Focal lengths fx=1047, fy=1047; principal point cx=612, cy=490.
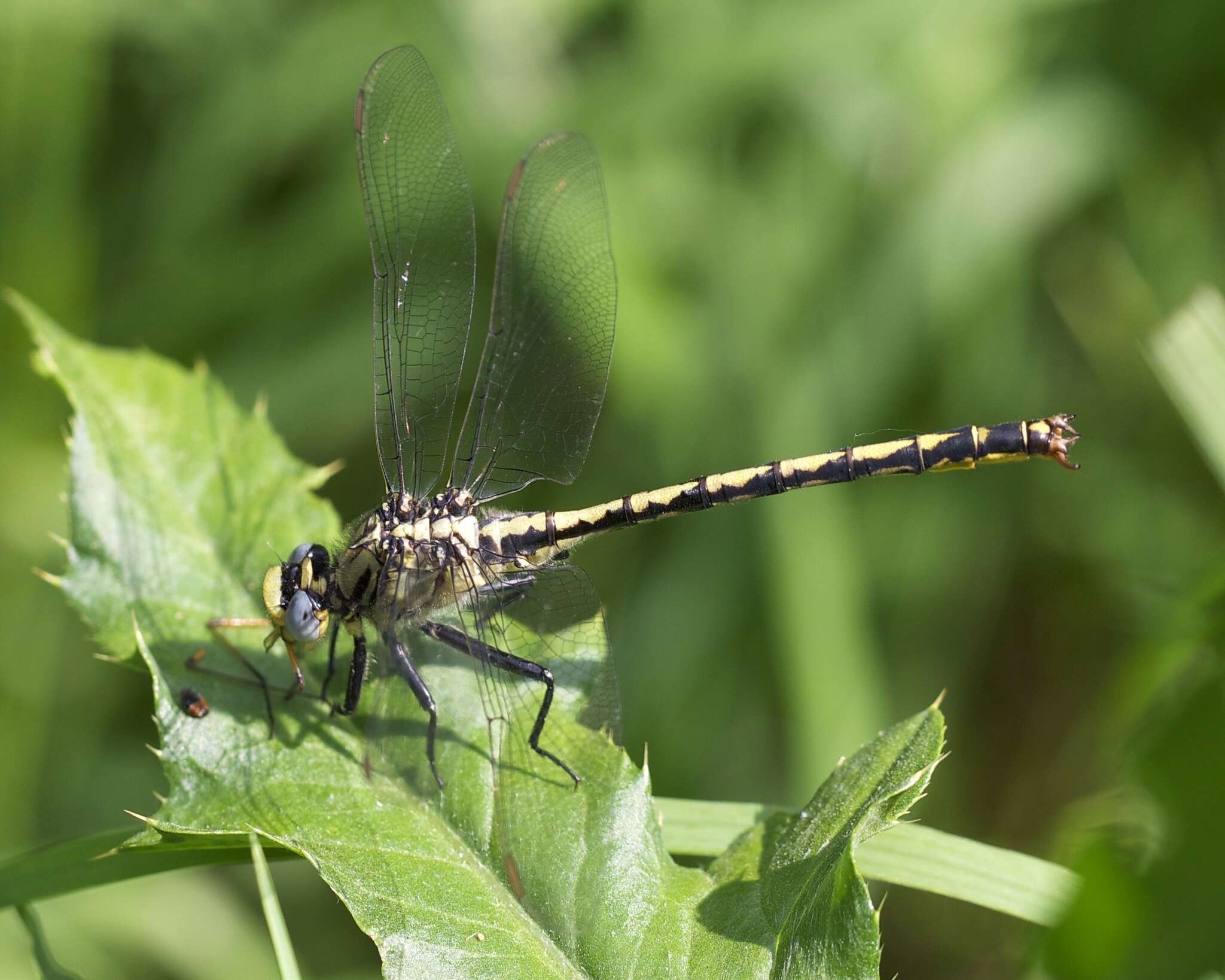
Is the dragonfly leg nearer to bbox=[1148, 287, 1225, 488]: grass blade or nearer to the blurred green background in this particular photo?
the blurred green background

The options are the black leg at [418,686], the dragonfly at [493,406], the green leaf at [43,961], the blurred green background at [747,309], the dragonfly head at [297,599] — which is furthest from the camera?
the blurred green background at [747,309]

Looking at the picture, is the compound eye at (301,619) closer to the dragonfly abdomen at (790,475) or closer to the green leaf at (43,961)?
the dragonfly abdomen at (790,475)

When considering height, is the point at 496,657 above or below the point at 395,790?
above

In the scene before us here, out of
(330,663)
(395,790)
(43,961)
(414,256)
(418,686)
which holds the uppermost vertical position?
(414,256)

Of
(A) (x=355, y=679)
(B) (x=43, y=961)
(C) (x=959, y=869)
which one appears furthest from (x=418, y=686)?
(C) (x=959, y=869)

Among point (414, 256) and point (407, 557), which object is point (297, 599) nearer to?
point (407, 557)

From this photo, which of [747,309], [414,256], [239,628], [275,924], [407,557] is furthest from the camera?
[747,309]

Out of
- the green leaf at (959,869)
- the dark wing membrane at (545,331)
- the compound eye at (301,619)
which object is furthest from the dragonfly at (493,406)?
the green leaf at (959,869)
